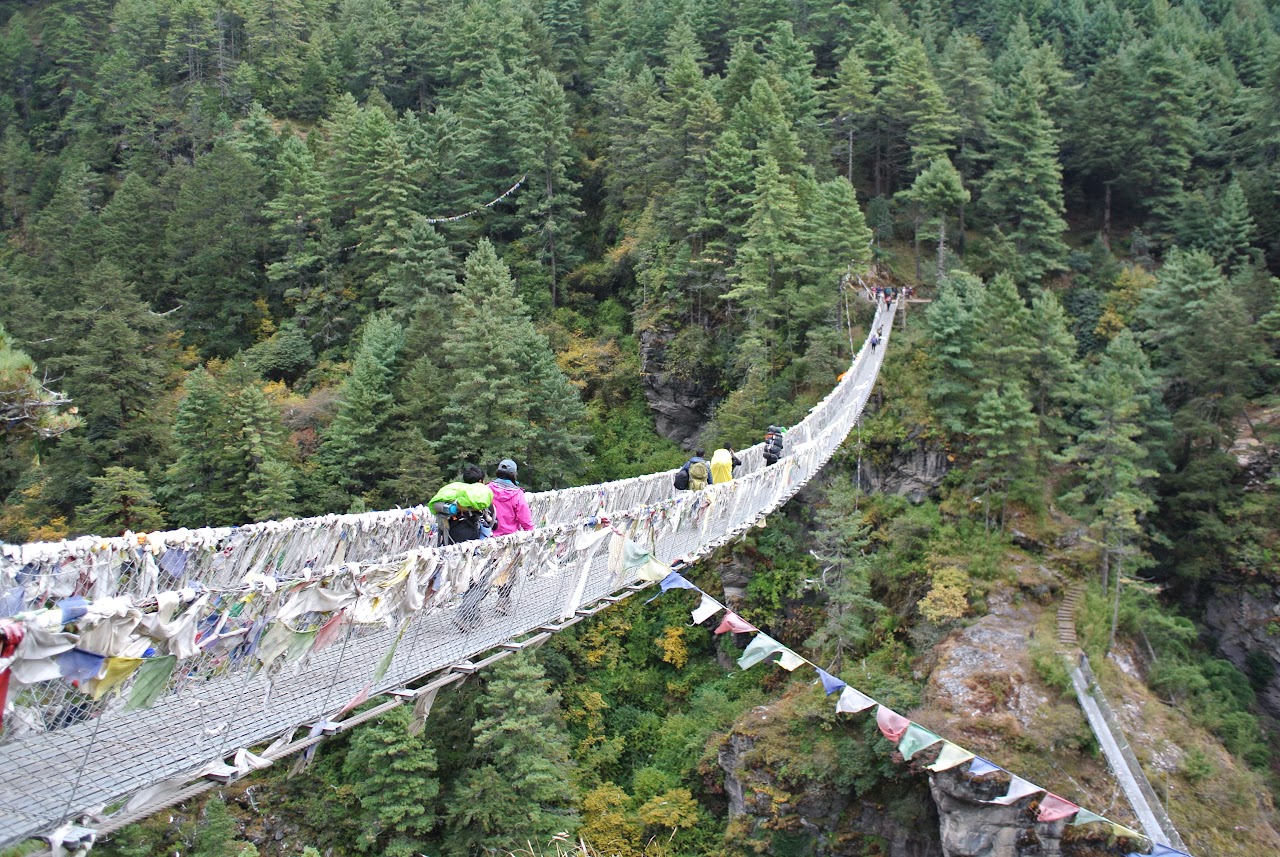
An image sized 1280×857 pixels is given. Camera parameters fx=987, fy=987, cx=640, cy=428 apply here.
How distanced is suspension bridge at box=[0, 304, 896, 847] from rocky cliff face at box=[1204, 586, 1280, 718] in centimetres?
1594

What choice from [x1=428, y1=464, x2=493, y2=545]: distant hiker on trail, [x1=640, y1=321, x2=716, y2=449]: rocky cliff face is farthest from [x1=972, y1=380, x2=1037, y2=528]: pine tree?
[x1=428, y1=464, x2=493, y2=545]: distant hiker on trail

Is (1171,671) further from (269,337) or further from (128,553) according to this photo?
(269,337)

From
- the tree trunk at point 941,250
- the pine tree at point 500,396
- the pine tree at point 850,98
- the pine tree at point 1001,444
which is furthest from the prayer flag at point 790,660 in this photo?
the pine tree at point 850,98

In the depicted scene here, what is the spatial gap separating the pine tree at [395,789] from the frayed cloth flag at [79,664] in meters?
12.8

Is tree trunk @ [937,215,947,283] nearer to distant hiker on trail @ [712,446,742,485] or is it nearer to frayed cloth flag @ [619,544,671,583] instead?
distant hiker on trail @ [712,446,742,485]

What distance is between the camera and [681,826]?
59.1ft

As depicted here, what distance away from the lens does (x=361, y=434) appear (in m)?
21.5

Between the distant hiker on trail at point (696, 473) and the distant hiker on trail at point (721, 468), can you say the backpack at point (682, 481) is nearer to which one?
the distant hiker on trail at point (696, 473)

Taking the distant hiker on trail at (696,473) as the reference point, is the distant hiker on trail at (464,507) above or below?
above

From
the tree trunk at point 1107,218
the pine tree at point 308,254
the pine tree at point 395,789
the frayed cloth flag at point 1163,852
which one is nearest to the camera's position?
the frayed cloth flag at point 1163,852

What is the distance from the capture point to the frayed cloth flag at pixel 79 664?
428 centimetres

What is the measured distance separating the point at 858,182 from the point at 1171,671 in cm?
1845

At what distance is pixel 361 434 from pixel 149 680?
17.0m

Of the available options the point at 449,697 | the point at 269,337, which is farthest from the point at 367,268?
the point at 449,697
